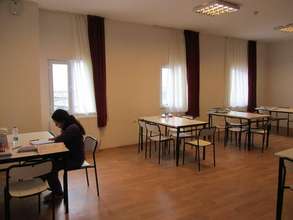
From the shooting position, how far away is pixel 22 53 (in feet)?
14.1

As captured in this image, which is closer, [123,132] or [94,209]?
[94,209]

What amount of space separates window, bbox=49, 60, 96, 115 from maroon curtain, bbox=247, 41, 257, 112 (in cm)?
520

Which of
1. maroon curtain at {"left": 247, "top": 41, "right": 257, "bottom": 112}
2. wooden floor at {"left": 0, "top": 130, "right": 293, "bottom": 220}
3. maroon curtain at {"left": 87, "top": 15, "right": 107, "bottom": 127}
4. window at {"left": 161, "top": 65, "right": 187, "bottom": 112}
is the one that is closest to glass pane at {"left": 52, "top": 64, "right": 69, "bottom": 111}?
maroon curtain at {"left": 87, "top": 15, "right": 107, "bottom": 127}

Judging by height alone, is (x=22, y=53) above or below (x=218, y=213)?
above

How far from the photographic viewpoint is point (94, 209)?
119 inches

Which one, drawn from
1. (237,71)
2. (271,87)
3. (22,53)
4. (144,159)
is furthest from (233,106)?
(22,53)

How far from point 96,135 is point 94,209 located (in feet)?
9.21

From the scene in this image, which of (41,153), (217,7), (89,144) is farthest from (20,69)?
(217,7)

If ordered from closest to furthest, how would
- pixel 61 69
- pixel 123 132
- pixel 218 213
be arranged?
pixel 218 213 < pixel 61 69 < pixel 123 132

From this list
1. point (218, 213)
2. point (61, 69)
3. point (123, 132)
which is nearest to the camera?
point (218, 213)

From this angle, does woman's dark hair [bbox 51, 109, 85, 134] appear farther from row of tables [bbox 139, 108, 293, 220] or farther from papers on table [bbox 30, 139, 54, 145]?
row of tables [bbox 139, 108, 293, 220]

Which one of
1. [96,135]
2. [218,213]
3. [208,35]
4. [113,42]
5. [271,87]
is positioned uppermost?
[208,35]

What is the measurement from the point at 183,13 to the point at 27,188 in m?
4.18

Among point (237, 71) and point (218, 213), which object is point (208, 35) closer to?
point (237, 71)
